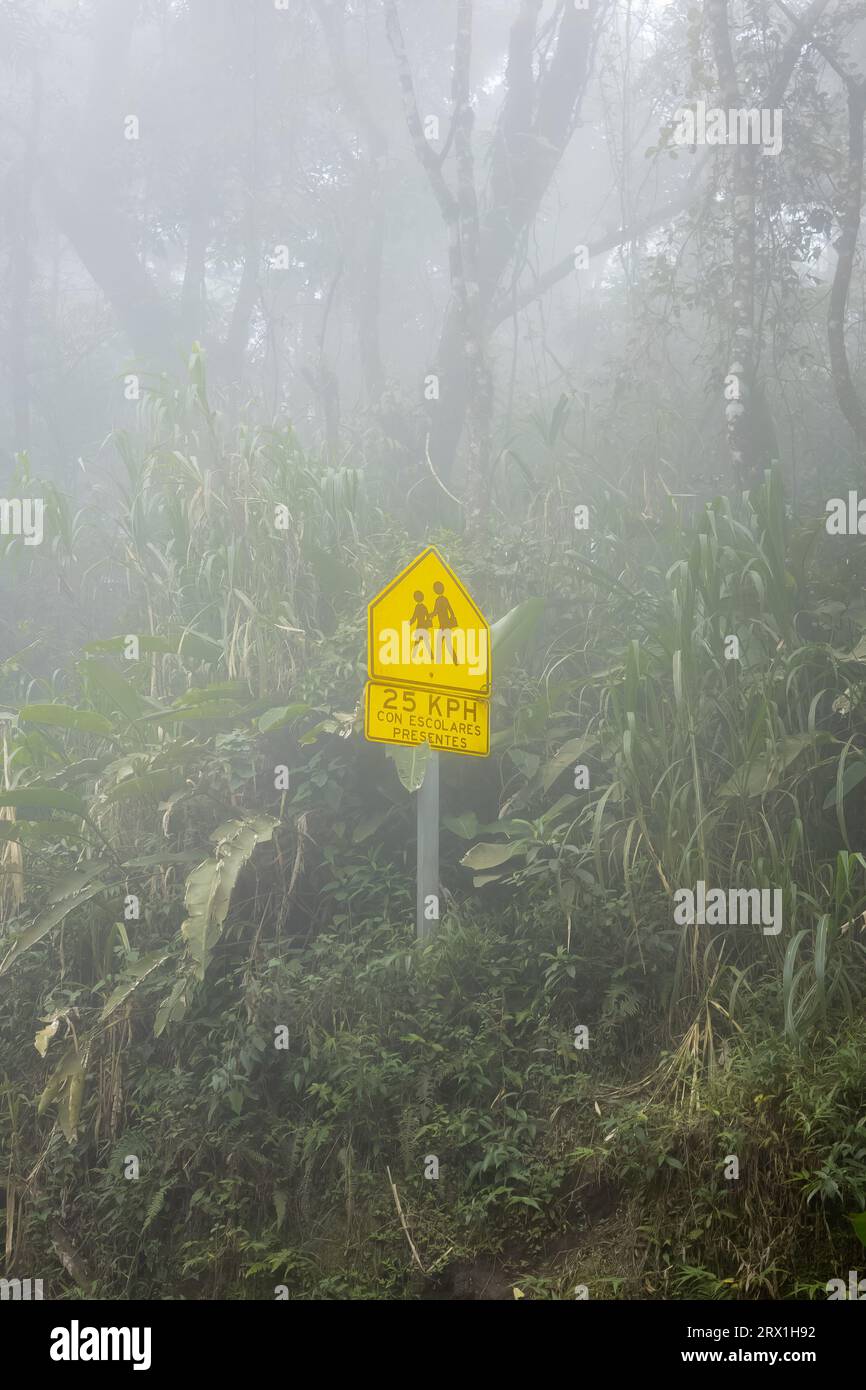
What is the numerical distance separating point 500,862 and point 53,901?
1821 mm

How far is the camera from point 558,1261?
3713 mm

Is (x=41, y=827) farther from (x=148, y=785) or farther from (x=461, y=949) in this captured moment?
(x=461, y=949)

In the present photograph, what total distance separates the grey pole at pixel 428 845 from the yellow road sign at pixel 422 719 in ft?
1.02

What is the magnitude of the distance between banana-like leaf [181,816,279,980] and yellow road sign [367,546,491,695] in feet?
3.77

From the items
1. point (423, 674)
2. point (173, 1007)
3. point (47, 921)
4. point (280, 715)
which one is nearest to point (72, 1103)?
point (173, 1007)

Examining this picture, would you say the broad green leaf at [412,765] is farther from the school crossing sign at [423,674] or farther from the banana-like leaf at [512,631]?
the banana-like leaf at [512,631]

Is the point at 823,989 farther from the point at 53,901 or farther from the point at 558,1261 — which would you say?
the point at 53,901

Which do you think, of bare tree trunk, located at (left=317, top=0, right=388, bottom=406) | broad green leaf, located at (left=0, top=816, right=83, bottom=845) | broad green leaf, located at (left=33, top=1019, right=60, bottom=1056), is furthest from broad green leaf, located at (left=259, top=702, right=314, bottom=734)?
bare tree trunk, located at (left=317, top=0, right=388, bottom=406)

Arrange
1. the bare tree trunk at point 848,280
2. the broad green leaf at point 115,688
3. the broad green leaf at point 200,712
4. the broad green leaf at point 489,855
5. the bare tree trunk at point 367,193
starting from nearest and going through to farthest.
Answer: the broad green leaf at point 489,855
the broad green leaf at point 200,712
the broad green leaf at point 115,688
the bare tree trunk at point 848,280
the bare tree trunk at point 367,193

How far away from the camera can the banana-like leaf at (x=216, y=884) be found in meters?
4.40

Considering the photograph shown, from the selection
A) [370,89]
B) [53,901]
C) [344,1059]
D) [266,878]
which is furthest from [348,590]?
[370,89]

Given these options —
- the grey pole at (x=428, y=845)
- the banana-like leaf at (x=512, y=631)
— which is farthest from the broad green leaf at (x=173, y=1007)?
the banana-like leaf at (x=512, y=631)

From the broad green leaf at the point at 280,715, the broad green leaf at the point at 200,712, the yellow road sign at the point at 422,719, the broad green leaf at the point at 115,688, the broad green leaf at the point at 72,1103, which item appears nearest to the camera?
the yellow road sign at the point at 422,719

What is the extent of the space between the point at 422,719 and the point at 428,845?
→ 1.98 ft
